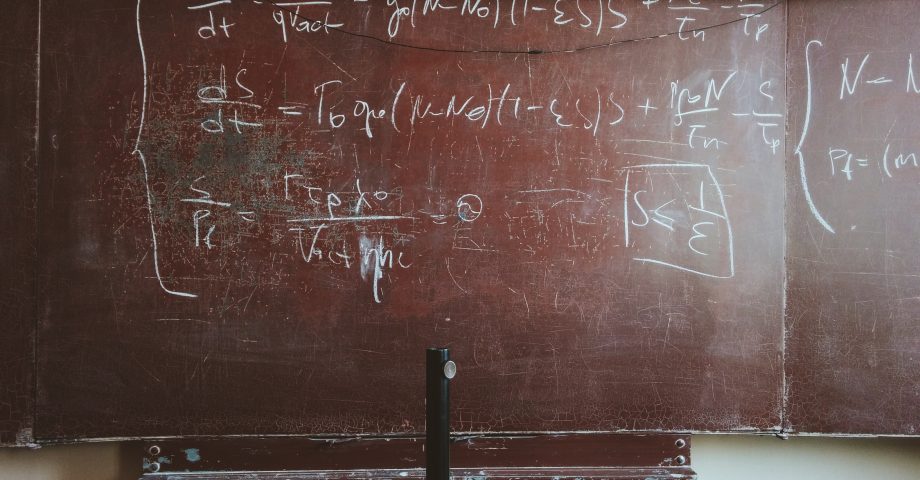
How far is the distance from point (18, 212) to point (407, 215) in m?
1.17

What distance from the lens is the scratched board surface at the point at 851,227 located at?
181cm

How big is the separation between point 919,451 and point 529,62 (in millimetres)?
1892

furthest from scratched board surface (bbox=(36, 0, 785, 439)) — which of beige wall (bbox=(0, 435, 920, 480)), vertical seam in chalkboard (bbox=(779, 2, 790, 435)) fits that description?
beige wall (bbox=(0, 435, 920, 480))

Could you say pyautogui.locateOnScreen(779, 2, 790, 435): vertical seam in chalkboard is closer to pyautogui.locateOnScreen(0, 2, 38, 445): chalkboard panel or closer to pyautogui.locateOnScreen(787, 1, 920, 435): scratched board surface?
pyautogui.locateOnScreen(787, 1, 920, 435): scratched board surface

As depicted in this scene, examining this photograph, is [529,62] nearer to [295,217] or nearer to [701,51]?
[701,51]

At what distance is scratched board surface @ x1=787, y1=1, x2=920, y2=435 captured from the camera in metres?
1.81

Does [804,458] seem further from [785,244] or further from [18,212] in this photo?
[18,212]

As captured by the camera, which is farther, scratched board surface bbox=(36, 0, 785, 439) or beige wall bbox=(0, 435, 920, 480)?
beige wall bbox=(0, 435, 920, 480)

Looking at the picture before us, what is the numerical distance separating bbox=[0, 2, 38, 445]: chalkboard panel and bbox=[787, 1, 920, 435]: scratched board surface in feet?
7.76

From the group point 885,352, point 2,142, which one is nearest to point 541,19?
point 885,352

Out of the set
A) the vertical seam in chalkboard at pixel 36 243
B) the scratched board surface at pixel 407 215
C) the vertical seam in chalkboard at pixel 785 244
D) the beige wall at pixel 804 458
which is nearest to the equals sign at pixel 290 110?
the scratched board surface at pixel 407 215

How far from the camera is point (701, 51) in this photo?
1.82m

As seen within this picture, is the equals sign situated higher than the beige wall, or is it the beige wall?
the equals sign

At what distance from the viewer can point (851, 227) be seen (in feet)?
5.97
